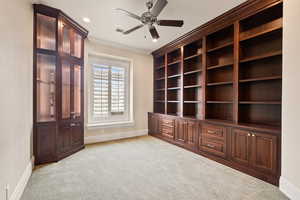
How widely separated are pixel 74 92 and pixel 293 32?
13.1 ft

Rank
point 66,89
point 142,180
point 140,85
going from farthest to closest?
point 140,85, point 66,89, point 142,180

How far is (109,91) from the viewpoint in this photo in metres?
4.36

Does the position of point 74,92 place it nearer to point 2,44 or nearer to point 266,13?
point 2,44

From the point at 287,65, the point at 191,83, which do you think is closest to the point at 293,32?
the point at 287,65

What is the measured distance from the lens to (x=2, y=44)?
4.91 ft

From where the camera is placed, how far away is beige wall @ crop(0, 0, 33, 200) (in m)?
1.50

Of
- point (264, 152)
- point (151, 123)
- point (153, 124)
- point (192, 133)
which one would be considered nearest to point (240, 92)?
point (264, 152)

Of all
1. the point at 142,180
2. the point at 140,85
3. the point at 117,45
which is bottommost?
the point at 142,180

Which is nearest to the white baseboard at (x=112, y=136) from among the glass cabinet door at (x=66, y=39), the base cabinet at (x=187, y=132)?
the base cabinet at (x=187, y=132)

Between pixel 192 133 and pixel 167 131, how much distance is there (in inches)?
37.4

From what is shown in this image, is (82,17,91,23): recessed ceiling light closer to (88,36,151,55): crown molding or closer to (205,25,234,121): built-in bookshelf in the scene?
(88,36,151,55): crown molding

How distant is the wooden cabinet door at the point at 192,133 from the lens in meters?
3.32

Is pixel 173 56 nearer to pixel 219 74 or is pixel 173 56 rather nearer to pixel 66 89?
pixel 219 74

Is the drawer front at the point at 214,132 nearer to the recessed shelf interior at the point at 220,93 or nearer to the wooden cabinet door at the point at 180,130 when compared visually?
the wooden cabinet door at the point at 180,130
